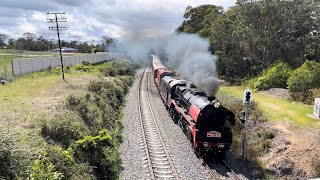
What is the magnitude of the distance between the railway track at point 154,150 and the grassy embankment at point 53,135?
1686mm

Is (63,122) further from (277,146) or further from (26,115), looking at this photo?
(277,146)

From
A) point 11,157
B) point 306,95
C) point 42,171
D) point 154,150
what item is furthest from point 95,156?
point 306,95

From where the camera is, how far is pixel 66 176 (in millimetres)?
10914

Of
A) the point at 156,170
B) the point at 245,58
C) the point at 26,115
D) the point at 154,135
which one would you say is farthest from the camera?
the point at 245,58

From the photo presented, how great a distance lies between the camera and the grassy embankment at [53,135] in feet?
29.9

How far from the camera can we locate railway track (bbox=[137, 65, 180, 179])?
14.2 meters

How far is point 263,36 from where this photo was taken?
39156mm

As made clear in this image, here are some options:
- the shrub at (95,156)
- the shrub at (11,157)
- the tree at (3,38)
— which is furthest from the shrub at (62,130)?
the tree at (3,38)

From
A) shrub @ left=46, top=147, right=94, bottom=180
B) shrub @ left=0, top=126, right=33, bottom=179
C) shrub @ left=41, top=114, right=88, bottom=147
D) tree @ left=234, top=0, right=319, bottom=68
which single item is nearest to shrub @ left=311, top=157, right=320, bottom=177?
shrub @ left=46, top=147, right=94, bottom=180

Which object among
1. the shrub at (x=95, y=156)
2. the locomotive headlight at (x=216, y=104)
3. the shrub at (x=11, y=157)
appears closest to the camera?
the shrub at (x=11, y=157)

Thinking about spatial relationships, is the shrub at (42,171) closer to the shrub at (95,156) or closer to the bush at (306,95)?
the shrub at (95,156)

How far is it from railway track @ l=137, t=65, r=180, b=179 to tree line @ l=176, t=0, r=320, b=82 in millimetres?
20288

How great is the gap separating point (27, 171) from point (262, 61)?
125 feet

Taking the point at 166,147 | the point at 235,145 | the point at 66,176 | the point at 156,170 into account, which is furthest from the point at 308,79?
the point at 66,176
